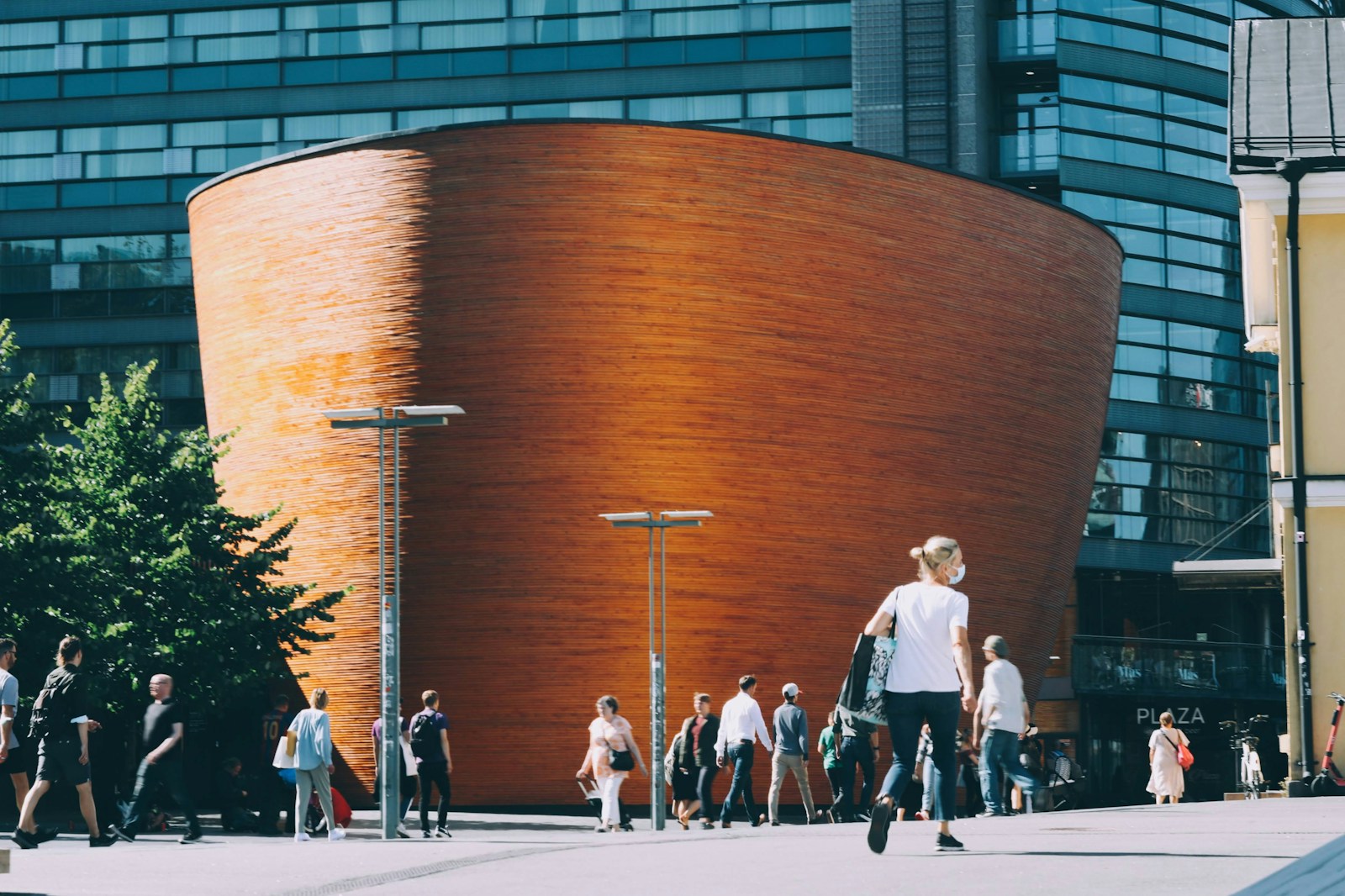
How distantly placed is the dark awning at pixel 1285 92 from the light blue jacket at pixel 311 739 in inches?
501

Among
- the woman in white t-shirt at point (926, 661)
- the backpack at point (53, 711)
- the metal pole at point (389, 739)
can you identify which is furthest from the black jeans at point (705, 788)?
the woman in white t-shirt at point (926, 661)

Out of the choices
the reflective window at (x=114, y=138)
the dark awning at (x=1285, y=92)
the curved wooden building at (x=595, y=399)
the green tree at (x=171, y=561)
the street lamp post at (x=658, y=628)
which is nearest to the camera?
the street lamp post at (x=658, y=628)

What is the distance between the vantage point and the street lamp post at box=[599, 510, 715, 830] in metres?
22.4

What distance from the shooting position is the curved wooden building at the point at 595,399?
2812cm

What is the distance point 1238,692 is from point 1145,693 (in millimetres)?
3253

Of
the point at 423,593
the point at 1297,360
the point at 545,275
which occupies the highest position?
the point at 545,275

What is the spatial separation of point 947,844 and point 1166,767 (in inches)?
648

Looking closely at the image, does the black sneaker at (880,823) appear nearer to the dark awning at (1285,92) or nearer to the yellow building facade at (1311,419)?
the yellow building facade at (1311,419)

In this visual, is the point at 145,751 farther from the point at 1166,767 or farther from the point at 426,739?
the point at 1166,767

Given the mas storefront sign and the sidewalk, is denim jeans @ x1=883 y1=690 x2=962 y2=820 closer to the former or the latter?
the sidewalk

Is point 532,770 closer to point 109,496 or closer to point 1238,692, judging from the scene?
point 109,496

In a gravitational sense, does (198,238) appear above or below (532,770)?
above

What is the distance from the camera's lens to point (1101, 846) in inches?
390

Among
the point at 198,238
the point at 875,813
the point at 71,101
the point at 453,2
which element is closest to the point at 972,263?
the point at 198,238
